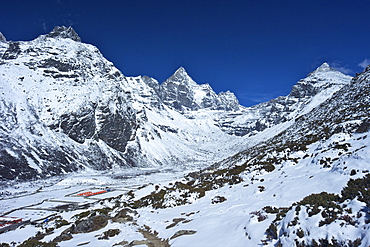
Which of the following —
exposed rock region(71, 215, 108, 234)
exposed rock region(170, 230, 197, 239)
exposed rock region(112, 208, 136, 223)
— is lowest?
exposed rock region(112, 208, 136, 223)

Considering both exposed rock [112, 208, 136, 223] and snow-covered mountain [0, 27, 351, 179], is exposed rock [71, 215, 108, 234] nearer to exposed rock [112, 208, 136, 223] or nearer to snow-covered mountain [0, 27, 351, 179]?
exposed rock [112, 208, 136, 223]

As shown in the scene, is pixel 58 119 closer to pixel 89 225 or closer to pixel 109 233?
pixel 89 225

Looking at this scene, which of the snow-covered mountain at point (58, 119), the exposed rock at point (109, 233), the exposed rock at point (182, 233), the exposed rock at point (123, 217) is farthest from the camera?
the snow-covered mountain at point (58, 119)

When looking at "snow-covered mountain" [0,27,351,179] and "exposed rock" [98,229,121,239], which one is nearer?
"exposed rock" [98,229,121,239]

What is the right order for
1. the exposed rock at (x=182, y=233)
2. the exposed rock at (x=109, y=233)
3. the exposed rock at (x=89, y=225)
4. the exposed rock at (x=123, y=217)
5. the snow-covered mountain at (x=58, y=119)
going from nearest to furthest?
1. the exposed rock at (x=182, y=233)
2. the exposed rock at (x=109, y=233)
3. the exposed rock at (x=89, y=225)
4. the exposed rock at (x=123, y=217)
5. the snow-covered mountain at (x=58, y=119)

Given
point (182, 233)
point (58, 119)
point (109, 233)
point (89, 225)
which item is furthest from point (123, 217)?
point (58, 119)

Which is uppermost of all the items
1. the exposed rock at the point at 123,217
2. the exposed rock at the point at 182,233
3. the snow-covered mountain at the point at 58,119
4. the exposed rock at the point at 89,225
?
the snow-covered mountain at the point at 58,119

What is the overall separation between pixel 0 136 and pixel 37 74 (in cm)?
7916

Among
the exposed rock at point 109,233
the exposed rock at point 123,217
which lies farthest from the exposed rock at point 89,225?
the exposed rock at point 109,233

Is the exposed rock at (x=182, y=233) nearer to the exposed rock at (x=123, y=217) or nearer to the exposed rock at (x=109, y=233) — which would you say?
the exposed rock at (x=109, y=233)

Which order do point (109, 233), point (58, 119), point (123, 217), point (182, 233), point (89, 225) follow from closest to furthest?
point (182, 233) < point (109, 233) < point (89, 225) < point (123, 217) < point (58, 119)

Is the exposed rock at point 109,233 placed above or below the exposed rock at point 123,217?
above

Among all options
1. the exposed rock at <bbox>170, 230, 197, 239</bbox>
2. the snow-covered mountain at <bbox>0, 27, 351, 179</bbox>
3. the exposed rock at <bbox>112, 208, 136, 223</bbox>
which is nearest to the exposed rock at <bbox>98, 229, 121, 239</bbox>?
the exposed rock at <bbox>112, 208, 136, 223</bbox>

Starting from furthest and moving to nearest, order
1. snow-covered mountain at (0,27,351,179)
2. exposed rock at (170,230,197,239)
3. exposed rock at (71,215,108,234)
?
snow-covered mountain at (0,27,351,179), exposed rock at (71,215,108,234), exposed rock at (170,230,197,239)
